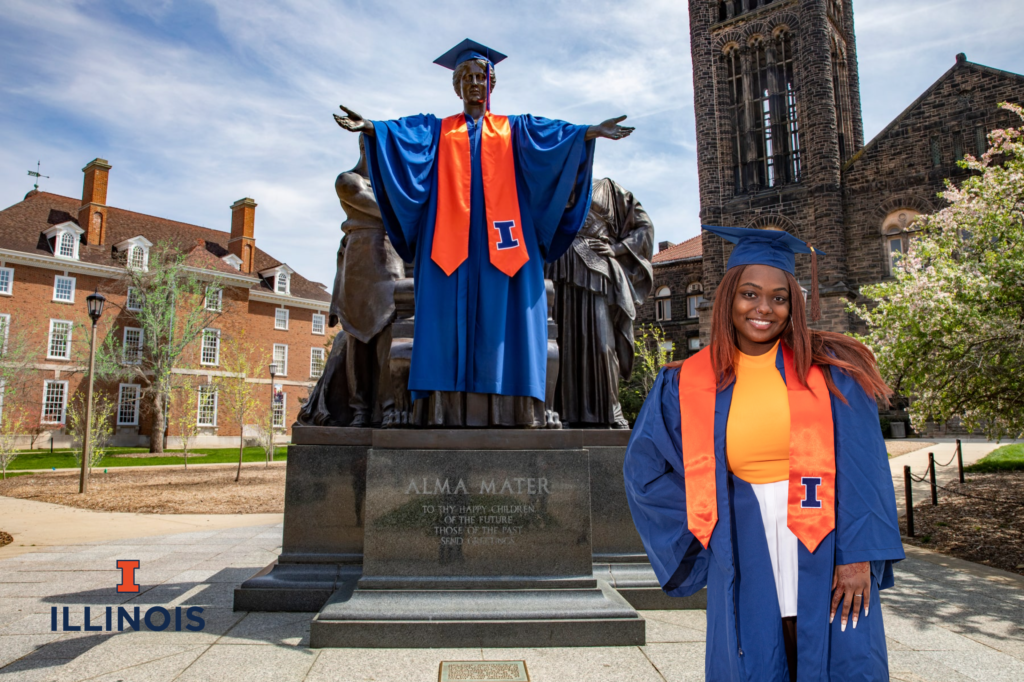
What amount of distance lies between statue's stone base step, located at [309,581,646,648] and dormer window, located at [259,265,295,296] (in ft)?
132

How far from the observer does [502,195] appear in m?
4.62

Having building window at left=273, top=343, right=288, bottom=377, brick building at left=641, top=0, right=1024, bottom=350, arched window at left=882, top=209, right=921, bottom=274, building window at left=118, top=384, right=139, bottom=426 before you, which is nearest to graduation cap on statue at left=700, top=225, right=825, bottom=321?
brick building at left=641, top=0, right=1024, bottom=350

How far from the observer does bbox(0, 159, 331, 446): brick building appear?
32.8 m

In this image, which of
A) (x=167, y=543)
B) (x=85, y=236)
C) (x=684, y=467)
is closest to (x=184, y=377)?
(x=85, y=236)

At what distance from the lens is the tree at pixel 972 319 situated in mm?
8695

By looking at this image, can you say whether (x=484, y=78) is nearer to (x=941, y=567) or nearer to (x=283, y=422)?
(x=941, y=567)

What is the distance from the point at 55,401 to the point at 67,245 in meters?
7.90

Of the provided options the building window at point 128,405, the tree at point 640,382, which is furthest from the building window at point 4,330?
the tree at point 640,382

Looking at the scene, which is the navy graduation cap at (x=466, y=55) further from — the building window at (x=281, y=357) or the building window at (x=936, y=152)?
the building window at (x=281, y=357)

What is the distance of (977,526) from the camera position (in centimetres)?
948

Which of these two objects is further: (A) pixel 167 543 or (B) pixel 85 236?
(B) pixel 85 236

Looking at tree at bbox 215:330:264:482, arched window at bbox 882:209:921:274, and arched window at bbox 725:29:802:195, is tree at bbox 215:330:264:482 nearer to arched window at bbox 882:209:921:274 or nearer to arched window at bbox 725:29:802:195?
arched window at bbox 725:29:802:195

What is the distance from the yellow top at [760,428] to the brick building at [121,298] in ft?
109

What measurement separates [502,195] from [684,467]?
2.74 metres
